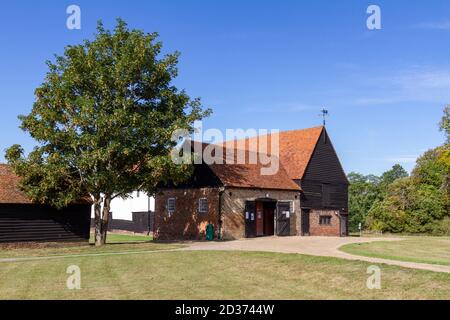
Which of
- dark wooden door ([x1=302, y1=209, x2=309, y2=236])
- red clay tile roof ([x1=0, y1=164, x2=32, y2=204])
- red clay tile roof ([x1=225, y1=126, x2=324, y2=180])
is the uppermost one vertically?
red clay tile roof ([x1=225, y1=126, x2=324, y2=180])

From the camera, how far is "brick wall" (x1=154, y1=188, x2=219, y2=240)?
32.3 metres

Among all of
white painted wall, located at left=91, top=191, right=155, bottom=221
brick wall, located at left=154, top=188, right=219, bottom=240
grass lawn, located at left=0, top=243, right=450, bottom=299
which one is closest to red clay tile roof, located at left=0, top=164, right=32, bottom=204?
grass lawn, located at left=0, top=243, right=450, bottom=299

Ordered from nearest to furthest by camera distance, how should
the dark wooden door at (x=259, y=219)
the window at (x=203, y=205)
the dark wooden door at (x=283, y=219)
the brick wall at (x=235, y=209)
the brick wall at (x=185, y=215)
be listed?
the brick wall at (x=235, y=209) < the brick wall at (x=185, y=215) < the window at (x=203, y=205) < the dark wooden door at (x=259, y=219) < the dark wooden door at (x=283, y=219)

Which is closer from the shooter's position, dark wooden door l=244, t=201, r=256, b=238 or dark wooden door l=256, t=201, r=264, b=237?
dark wooden door l=244, t=201, r=256, b=238

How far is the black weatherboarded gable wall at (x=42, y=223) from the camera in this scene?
2702cm

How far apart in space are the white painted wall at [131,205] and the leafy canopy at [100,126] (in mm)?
→ 13933

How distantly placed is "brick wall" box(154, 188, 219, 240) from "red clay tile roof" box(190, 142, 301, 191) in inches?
53.8

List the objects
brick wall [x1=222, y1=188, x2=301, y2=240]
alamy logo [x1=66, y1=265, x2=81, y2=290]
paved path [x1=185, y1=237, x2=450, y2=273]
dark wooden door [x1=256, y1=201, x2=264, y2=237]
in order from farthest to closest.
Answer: dark wooden door [x1=256, y1=201, x2=264, y2=237] < brick wall [x1=222, y1=188, x2=301, y2=240] < paved path [x1=185, y1=237, x2=450, y2=273] < alamy logo [x1=66, y1=265, x2=81, y2=290]

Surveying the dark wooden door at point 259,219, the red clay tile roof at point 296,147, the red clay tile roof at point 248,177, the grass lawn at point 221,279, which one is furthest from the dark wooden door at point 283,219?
the grass lawn at point 221,279

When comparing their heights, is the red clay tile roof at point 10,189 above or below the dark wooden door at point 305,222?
above

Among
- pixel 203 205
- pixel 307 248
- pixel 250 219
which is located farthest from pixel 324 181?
pixel 307 248

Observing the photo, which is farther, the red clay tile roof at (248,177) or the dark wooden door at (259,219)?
the dark wooden door at (259,219)

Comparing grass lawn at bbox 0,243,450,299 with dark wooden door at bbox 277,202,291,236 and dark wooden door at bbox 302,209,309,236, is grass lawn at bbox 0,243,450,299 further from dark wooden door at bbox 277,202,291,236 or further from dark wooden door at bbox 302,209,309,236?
dark wooden door at bbox 302,209,309,236

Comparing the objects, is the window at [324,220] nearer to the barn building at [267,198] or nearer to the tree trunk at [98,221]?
the barn building at [267,198]
